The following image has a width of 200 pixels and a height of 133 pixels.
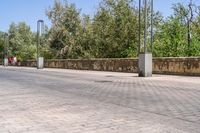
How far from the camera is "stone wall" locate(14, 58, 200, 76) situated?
26286 millimetres

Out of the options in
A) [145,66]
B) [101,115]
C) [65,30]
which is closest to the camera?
[101,115]

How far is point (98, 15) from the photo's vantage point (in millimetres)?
57000

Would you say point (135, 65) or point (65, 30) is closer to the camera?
point (135, 65)

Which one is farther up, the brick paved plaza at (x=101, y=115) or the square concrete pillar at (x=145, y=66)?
the square concrete pillar at (x=145, y=66)

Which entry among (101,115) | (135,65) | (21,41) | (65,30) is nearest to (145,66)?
(135,65)

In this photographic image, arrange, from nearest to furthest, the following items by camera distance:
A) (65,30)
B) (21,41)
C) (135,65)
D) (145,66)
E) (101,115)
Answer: (101,115) → (145,66) → (135,65) → (65,30) → (21,41)

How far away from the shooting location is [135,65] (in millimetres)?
32844

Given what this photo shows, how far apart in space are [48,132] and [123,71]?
90.4 feet

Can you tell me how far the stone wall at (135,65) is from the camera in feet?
86.2

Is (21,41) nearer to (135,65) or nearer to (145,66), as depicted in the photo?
(135,65)

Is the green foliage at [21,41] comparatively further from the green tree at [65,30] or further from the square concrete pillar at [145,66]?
the square concrete pillar at [145,66]

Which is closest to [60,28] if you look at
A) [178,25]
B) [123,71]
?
[178,25]

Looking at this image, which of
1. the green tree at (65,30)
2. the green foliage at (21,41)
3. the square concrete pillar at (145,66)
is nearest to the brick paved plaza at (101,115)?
the square concrete pillar at (145,66)

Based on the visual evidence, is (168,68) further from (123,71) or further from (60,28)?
(60,28)
